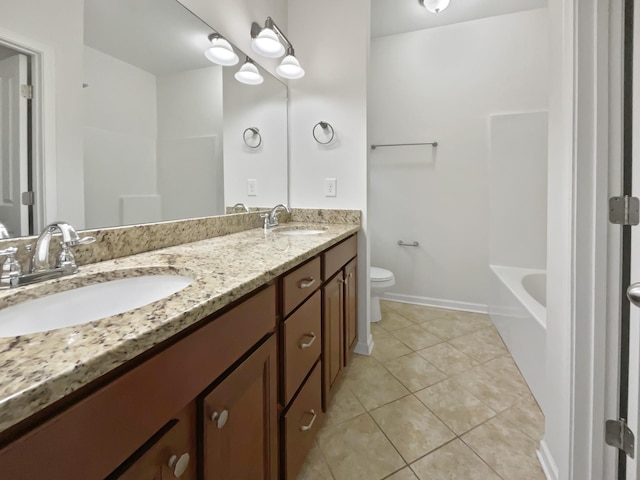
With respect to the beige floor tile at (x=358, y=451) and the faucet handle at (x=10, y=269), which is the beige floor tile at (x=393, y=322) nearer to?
the beige floor tile at (x=358, y=451)

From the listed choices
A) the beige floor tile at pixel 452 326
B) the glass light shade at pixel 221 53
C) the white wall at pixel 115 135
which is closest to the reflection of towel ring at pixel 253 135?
the glass light shade at pixel 221 53

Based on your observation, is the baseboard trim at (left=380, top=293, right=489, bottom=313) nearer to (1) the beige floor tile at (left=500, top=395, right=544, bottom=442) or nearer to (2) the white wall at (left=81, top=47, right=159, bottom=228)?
(1) the beige floor tile at (left=500, top=395, right=544, bottom=442)

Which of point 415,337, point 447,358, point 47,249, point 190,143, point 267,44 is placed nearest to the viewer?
point 47,249

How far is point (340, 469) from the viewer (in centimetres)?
115

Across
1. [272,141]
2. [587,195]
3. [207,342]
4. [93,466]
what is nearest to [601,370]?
[587,195]

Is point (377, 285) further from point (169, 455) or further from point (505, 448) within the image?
point (169, 455)

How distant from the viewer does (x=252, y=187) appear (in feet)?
6.13

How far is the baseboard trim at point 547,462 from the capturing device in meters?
1.07

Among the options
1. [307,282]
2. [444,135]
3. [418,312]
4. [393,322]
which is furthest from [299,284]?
[444,135]

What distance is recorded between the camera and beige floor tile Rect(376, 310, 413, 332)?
2.42 metres

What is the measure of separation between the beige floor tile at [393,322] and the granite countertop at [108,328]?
5.70 ft

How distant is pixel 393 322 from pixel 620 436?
1669mm

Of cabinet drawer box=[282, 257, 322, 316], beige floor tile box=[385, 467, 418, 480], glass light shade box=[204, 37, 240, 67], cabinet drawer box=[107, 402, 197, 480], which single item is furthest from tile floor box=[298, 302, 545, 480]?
glass light shade box=[204, 37, 240, 67]

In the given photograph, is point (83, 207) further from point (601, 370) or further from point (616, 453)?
point (616, 453)
